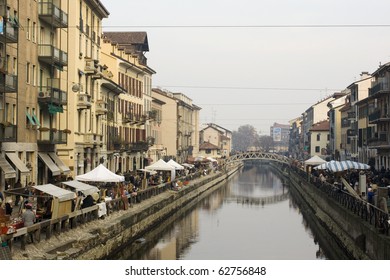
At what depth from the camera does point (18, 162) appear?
35875 mm

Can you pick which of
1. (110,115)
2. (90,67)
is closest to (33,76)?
(90,67)

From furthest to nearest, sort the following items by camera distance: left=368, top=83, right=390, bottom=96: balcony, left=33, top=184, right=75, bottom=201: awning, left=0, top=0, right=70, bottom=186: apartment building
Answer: left=368, top=83, right=390, bottom=96: balcony < left=0, top=0, right=70, bottom=186: apartment building < left=33, top=184, right=75, bottom=201: awning

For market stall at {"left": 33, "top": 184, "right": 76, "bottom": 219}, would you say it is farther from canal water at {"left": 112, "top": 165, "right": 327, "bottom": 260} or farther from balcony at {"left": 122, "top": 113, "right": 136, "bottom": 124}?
balcony at {"left": 122, "top": 113, "right": 136, "bottom": 124}

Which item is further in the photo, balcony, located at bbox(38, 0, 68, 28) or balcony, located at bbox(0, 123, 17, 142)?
balcony, located at bbox(38, 0, 68, 28)

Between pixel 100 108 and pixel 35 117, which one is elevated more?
pixel 100 108

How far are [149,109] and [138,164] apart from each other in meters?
11.5

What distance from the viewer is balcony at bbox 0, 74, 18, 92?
3353 cm

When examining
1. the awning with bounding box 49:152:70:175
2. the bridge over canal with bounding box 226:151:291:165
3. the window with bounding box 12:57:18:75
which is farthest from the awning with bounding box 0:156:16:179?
the bridge over canal with bounding box 226:151:291:165

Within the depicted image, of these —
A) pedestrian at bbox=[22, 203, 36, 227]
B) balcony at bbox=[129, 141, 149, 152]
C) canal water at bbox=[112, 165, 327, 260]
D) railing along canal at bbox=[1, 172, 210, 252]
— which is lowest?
canal water at bbox=[112, 165, 327, 260]

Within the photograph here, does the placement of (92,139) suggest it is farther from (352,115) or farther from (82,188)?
(352,115)

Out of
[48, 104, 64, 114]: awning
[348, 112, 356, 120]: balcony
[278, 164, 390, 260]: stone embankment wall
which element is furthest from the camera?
[348, 112, 356, 120]: balcony

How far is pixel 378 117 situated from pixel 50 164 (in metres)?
34.3

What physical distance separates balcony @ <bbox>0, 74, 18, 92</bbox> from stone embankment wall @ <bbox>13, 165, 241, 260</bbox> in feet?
26.1

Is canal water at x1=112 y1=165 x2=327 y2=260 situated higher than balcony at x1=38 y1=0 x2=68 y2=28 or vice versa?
balcony at x1=38 y1=0 x2=68 y2=28
